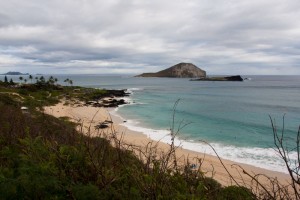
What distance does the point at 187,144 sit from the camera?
28.1 metres

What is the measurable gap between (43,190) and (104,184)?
84cm

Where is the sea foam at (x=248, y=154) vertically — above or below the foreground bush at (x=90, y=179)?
below

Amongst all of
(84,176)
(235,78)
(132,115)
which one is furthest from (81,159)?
(235,78)

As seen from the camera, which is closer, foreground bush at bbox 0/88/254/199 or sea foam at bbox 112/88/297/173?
foreground bush at bbox 0/88/254/199

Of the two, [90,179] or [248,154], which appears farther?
[248,154]

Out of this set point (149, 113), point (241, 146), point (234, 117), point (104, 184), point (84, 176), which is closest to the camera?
point (104, 184)

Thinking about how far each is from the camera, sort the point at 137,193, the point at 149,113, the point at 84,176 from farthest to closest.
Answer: the point at 149,113 < the point at 84,176 < the point at 137,193

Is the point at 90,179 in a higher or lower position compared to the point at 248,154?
higher

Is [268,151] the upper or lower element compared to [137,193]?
lower

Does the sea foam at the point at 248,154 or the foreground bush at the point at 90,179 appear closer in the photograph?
the foreground bush at the point at 90,179

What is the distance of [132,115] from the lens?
150 ft

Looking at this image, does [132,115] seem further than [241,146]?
Yes

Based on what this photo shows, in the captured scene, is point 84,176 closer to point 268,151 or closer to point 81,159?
point 81,159

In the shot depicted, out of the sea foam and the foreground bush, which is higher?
the foreground bush
